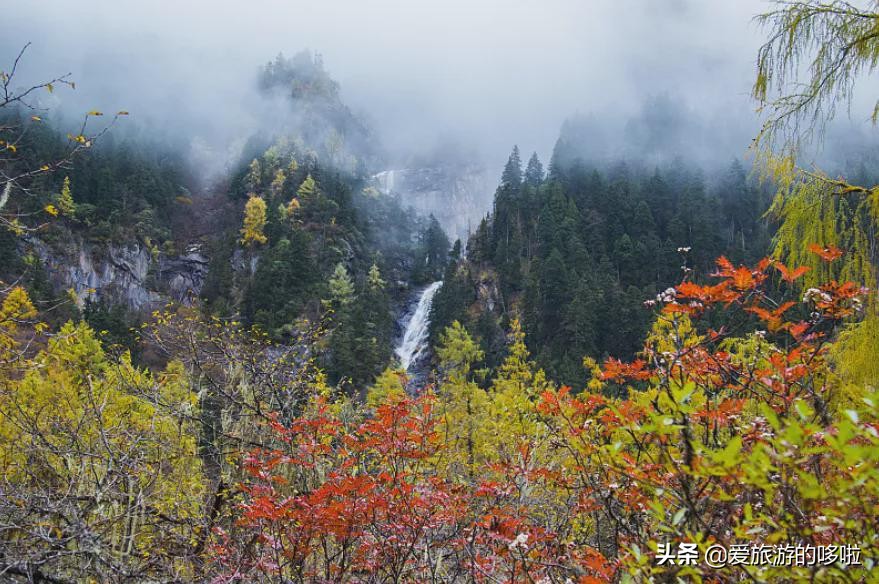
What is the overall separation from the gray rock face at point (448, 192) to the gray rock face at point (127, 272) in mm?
63915

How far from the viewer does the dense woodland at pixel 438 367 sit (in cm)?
277

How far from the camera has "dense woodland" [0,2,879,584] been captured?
2.77 m

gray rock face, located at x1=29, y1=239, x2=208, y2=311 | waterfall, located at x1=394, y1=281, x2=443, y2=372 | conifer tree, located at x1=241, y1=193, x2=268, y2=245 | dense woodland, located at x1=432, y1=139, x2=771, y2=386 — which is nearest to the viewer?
dense woodland, located at x1=432, y1=139, x2=771, y2=386

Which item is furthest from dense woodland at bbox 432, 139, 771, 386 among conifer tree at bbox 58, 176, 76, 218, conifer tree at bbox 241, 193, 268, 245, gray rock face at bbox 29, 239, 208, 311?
conifer tree at bbox 58, 176, 76, 218

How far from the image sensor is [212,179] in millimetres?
75438

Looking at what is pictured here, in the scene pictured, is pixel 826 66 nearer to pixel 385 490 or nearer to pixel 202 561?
pixel 385 490

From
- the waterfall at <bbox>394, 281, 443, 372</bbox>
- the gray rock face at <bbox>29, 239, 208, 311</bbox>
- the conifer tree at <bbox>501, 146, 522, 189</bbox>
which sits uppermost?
the conifer tree at <bbox>501, 146, 522, 189</bbox>

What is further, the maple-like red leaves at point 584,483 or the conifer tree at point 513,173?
the conifer tree at point 513,173

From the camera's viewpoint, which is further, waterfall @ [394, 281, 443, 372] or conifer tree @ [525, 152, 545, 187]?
conifer tree @ [525, 152, 545, 187]

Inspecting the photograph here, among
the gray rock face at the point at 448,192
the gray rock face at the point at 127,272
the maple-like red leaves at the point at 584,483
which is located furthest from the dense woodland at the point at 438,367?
the gray rock face at the point at 448,192

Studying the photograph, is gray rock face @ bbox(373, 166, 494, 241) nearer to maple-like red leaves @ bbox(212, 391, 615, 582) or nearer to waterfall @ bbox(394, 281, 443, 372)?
waterfall @ bbox(394, 281, 443, 372)

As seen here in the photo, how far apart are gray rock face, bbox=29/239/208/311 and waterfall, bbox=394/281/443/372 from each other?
21760mm

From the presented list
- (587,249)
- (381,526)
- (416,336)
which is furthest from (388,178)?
(381,526)

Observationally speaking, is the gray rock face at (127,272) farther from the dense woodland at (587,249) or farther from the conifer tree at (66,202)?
the dense woodland at (587,249)
